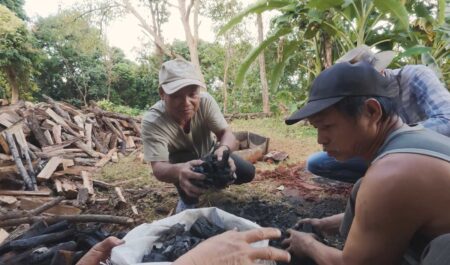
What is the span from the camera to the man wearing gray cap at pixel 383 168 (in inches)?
49.3

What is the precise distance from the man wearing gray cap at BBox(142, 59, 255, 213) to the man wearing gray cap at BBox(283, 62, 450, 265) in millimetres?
1409

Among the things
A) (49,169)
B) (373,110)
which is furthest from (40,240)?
(49,169)

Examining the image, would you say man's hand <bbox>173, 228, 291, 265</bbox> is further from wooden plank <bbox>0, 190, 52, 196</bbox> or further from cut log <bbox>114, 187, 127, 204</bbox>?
wooden plank <bbox>0, 190, 52, 196</bbox>

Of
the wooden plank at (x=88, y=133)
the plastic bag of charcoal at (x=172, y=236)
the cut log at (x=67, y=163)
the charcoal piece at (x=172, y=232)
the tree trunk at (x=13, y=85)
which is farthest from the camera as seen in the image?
the tree trunk at (x=13, y=85)

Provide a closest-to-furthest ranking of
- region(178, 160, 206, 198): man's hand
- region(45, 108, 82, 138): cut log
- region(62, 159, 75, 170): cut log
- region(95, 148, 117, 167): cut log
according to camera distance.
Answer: region(178, 160, 206, 198): man's hand, region(62, 159, 75, 170): cut log, region(95, 148, 117, 167): cut log, region(45, 108, 82, 138): cut log

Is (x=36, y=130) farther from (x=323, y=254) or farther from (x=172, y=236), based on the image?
(x=323, y=254)

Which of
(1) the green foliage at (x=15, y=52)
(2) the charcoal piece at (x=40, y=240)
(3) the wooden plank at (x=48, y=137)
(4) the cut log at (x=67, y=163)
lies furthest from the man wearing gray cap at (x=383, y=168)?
(1) the green foliage at (x=15, y=52)

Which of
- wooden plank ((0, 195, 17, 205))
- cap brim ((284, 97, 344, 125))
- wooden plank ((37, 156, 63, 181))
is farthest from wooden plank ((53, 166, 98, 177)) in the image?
cap brim ((284, 97, 344, 125))

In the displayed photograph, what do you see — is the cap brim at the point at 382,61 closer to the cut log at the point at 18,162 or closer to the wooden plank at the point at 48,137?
the cut log at the point at 18,162

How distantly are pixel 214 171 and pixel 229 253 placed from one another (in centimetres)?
146

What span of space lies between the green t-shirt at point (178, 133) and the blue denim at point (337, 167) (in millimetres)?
1022

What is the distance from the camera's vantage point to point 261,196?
4.16 metres

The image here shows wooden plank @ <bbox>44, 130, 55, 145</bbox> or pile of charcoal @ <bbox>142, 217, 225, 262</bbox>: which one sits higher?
wooden plank @ <bbox>44, 130, 55, 145</bbox>

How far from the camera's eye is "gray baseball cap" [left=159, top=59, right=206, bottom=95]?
9.22ft
